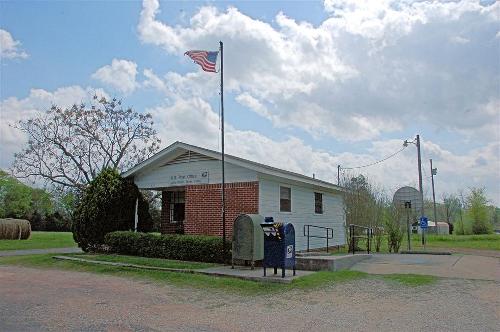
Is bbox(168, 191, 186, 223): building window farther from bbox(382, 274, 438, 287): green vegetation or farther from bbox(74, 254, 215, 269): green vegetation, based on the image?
bbox(382, 274, 438, 287): green vegetation

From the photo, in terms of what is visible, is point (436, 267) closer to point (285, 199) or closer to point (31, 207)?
point (285, 199)

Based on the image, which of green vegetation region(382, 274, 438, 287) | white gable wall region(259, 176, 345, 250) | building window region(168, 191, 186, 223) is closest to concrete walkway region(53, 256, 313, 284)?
green vegetation region(382, 274, 438, 287)

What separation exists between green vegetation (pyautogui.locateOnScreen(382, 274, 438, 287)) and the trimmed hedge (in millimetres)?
4899

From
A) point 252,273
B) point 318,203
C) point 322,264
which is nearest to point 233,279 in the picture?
point 252,273

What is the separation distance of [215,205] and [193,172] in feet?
5.58

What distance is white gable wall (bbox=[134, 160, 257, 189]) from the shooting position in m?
15.8

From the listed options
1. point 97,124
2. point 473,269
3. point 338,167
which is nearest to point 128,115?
point 97,124

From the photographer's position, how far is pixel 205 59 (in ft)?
48.4

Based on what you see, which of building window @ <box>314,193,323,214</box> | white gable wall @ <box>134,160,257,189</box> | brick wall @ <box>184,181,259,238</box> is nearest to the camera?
brick wall @ <box>184,181,259,238</box>

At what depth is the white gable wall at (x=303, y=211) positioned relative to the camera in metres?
16.0

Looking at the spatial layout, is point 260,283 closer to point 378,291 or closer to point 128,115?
point 378,291

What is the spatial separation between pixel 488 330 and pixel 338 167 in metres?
37.3

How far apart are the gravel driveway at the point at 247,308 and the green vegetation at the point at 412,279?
11.9 inches

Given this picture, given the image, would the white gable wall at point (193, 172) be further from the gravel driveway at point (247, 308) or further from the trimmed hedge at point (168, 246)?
the gravel driveway at point (247, 308)
